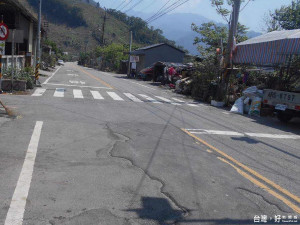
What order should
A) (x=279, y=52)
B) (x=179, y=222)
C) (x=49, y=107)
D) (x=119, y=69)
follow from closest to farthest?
(x=179, y=222) → (x=49, y=107) → (x=279, y=52) → (x=119, y=69)

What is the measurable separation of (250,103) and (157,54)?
107 ft

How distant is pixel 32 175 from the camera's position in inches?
202

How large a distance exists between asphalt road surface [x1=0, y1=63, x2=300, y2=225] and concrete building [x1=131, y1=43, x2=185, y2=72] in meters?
37.4

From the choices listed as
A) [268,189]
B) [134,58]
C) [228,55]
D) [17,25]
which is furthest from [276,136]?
[134,58]

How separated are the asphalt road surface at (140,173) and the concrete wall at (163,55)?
3753cm

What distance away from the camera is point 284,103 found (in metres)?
13.1

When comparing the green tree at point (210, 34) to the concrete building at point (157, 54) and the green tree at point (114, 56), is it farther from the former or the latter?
the green tree at point (114, 56)

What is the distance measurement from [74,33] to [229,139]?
12722cm

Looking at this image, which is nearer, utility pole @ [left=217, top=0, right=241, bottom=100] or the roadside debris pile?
the roadside debris pile

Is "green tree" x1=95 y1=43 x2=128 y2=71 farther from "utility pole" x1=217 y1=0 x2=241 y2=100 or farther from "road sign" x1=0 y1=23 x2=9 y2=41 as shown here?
"road sign" x1=0 y1=23 x2=9 y2=41

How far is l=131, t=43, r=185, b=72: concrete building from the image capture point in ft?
154

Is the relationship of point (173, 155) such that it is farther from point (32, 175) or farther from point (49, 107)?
point (49, 107)

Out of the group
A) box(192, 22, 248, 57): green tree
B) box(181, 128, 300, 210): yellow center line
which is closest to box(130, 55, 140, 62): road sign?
box(192, 22, 248, 57): green tree

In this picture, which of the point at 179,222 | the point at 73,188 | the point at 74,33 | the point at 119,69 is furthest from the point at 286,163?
the point at 74,33
